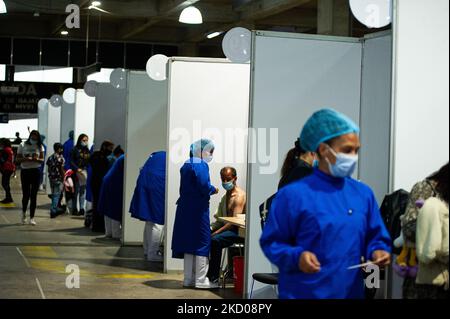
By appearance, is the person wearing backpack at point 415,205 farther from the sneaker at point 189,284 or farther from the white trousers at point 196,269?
the sneaker at point 189,284

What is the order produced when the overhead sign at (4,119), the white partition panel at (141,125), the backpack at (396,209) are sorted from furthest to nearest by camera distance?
the overhead sign at (4,119) < the white partition panel at (141,125) < the backpack at (396,209)

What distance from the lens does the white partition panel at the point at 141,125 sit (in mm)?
12297

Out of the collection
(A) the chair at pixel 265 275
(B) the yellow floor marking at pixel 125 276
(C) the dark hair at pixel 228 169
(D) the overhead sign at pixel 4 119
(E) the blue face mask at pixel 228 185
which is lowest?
(B) the yellow floor marking at pixel 125 276

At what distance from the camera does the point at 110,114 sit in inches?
592

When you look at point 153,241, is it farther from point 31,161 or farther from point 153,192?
point 31,161

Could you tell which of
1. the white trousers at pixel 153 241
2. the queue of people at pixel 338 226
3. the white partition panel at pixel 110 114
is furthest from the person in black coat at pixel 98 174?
the queue of people at pixel 338 226

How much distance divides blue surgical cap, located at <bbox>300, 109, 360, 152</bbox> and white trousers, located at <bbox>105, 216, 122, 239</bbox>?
31.9ft

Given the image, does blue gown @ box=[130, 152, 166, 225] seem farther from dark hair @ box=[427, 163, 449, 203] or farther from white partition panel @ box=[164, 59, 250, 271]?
dark hair @ box=[427, 163, 449, 203]

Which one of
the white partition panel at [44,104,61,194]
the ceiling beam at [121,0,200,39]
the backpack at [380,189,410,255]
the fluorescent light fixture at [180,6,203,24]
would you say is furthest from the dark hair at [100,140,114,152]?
the white partition panel at [44,104,61,194]

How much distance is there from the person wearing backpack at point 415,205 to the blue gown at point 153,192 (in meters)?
6.17

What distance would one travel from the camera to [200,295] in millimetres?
8891

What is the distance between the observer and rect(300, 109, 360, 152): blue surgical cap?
4.05 meters

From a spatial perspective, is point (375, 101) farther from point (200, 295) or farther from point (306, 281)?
point (306, 281)
